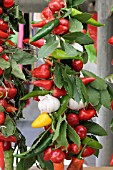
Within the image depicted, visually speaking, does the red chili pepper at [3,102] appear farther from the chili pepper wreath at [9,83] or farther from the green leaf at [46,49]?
the green leaf at [46,49]

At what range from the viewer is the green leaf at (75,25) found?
74 centimetres

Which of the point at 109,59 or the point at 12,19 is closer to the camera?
the point at 12,19

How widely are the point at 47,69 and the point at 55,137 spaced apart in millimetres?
152

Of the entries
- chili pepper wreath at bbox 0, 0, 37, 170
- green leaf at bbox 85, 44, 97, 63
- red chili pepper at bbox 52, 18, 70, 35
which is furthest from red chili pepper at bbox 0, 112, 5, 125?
green leaf at bbox 85, 44, 97, 63

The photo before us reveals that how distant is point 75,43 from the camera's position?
0.77 meters

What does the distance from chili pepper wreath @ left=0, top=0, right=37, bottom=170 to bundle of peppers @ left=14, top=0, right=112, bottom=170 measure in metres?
0.04

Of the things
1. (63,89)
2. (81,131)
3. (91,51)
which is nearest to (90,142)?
(81,131)

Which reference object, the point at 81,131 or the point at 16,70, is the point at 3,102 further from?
the point at 81,131

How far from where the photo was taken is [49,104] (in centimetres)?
75

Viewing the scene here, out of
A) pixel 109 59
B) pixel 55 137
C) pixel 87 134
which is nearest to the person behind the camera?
pixel 55 137

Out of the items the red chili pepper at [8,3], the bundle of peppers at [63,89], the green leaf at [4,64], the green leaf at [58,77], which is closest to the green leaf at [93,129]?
the bundle of peppers at [63,89]

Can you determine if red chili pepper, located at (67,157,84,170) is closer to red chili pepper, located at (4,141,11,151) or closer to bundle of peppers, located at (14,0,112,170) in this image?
bundle of peppers, located at (14,0,112,170)

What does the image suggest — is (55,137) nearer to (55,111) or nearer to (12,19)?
(55,111)

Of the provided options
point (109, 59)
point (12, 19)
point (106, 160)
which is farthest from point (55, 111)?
point (106, 160)
